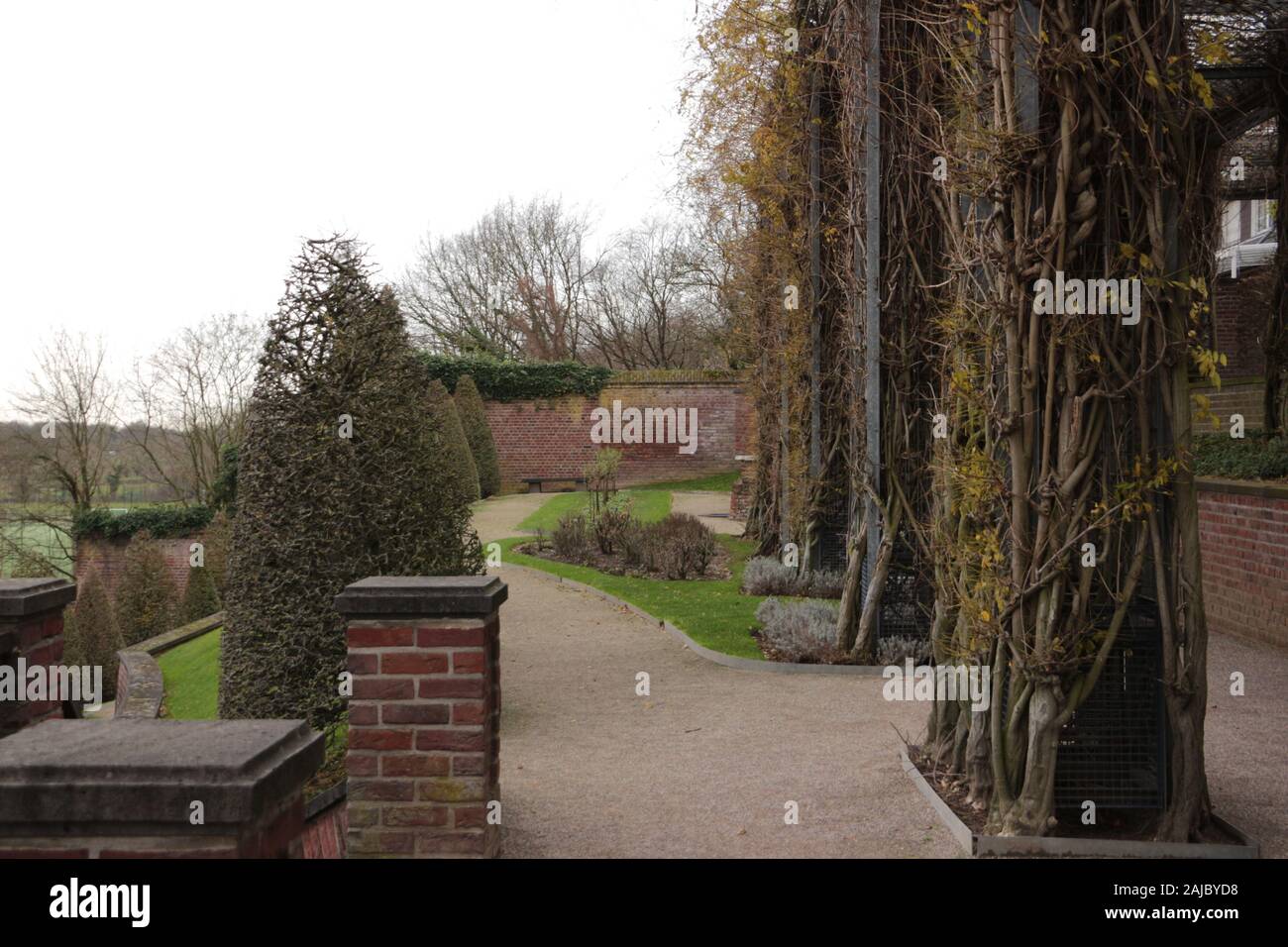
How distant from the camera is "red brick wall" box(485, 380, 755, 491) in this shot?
104 ft

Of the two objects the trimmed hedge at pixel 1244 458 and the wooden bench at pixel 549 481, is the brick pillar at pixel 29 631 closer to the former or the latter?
the trimmed hedge at pixel 1244 458

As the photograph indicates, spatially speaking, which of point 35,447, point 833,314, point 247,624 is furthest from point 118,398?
point 247,624

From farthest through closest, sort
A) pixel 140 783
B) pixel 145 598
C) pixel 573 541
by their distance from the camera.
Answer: pixel 145 598 → pixel 573 541 → pixel 140 783

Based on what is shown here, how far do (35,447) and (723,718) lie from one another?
Answer: 24463 millimetres

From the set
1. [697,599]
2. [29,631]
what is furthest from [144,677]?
[29,631]

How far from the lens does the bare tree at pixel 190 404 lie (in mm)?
28422

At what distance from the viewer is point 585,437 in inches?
1261

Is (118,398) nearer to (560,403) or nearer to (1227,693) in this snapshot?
(560,403)

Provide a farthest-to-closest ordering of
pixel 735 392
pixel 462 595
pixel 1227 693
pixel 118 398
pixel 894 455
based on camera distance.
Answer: pixel 735 392
pixel 118 398
pixel 894 455
pixel 1227 693
pixel 462 595

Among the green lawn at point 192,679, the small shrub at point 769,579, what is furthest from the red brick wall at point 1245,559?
the green lawn at point 192,679

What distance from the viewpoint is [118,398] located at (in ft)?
92.1

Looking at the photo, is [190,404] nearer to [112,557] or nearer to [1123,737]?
[112,557]

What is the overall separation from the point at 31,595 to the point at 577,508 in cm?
1681

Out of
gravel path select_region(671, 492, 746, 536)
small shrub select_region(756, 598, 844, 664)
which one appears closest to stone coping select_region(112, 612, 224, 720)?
small shrub select_region(756, 598, 844, 664)
